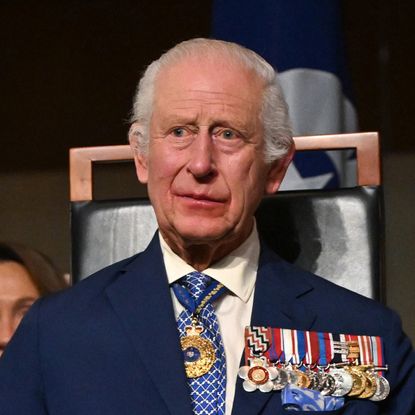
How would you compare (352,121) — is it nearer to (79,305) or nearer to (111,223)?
(111,223)

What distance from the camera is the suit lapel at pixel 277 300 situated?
1729 millimetres

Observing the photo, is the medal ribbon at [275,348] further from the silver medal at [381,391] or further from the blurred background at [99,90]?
the blurred background at [99,90]

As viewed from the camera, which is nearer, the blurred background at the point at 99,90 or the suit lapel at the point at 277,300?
the suit lapel at the point at 277,300

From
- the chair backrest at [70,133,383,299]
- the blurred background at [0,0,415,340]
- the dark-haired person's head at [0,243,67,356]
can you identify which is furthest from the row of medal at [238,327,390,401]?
the blurred background at [0,0,415,340]

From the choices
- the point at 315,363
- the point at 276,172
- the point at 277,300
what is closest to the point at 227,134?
the point at 276,172

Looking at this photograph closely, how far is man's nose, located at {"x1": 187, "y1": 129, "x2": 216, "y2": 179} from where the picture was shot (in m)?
1.68

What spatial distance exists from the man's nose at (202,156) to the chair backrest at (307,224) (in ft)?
1.05

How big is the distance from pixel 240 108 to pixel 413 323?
76.3 inches

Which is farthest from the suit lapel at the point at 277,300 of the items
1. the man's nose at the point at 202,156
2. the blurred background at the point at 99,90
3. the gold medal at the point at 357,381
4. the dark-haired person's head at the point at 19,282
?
the blurred background at the point at 99,90

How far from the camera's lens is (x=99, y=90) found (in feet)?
12.6

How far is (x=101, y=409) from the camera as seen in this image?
1.64 metres

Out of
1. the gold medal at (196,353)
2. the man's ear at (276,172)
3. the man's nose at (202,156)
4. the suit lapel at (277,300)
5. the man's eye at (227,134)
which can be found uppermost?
the man's eye at (227,134)

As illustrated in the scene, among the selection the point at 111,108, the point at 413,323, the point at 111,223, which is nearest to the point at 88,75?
the point at 111,108

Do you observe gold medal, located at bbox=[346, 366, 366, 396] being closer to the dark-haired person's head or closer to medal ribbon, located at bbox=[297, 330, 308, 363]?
medal ribbon, located at bbox=[297, 330, 308, 363]
